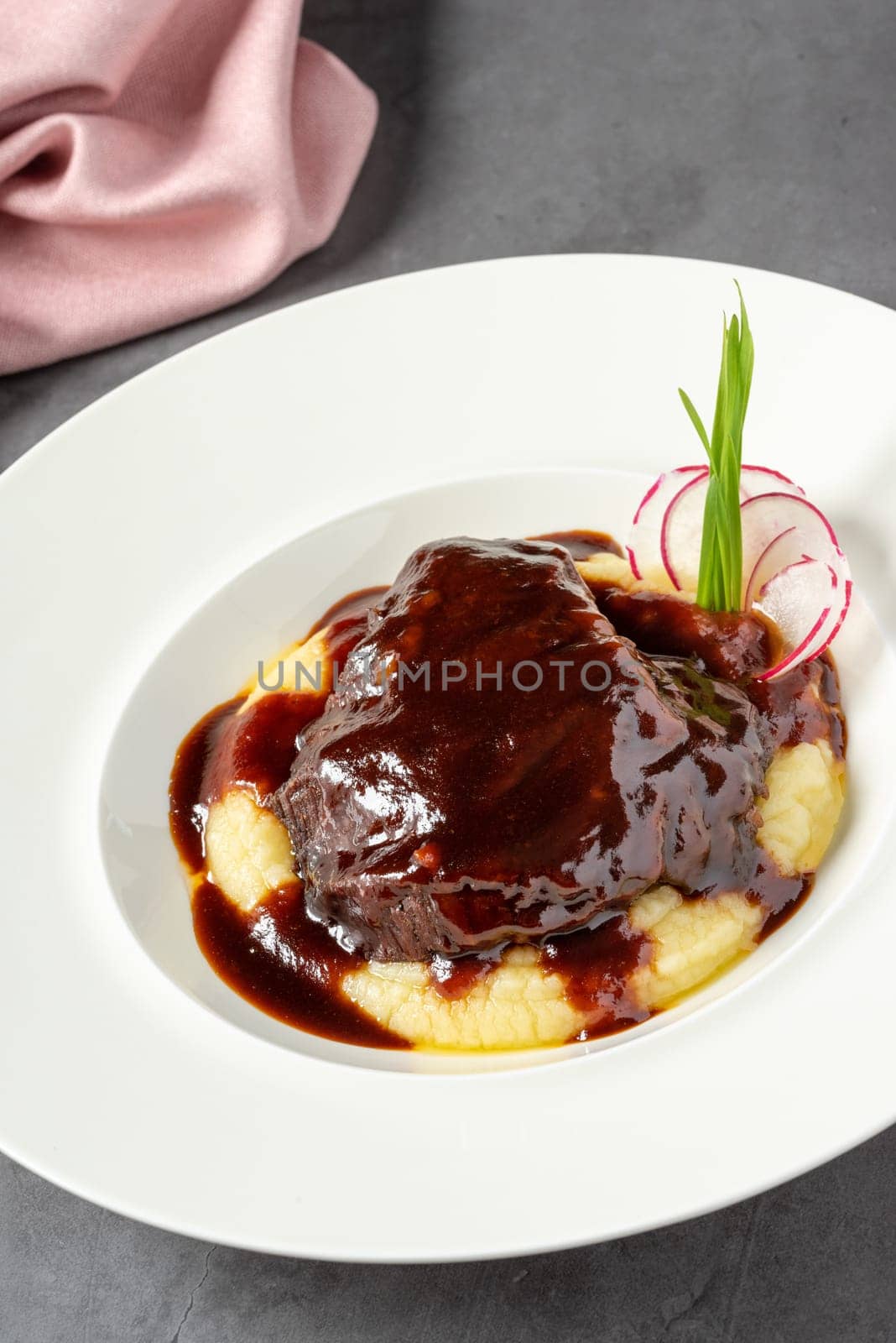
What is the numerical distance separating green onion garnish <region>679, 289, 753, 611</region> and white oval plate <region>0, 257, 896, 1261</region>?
16.2 inches

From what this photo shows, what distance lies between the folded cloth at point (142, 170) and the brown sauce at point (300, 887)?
2.03 meters

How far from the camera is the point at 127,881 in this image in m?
3.89

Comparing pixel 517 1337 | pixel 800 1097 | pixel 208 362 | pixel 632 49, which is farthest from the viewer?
pixel 632 49

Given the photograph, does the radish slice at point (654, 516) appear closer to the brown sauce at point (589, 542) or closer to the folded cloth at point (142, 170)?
the brown sauce at point (589, 542)

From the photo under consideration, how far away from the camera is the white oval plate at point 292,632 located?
294cm

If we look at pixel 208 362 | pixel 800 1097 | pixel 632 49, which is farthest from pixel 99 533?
pixel 632 49

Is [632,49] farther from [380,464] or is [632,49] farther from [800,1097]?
[800,1097]

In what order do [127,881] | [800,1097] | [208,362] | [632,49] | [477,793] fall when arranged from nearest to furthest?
[800,1097]
[477,793]
[127,881]
[208,362]
[632,49]

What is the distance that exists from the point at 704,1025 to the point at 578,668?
40.7 inches

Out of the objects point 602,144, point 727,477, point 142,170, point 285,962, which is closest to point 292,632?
point 285,962

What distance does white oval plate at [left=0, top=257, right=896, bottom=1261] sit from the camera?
2943mm

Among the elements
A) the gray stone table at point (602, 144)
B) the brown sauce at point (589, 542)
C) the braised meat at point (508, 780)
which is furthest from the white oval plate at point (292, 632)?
the gray stone table at point (602, 144)

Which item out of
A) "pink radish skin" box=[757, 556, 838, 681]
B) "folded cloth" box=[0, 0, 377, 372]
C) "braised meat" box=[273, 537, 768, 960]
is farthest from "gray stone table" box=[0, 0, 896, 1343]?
"pink radish skin" box=[757, 556, 838, 681]

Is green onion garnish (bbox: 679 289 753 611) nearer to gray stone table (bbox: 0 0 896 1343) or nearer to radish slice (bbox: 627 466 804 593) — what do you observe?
radish slice (bbox: 627 466 804 593)
